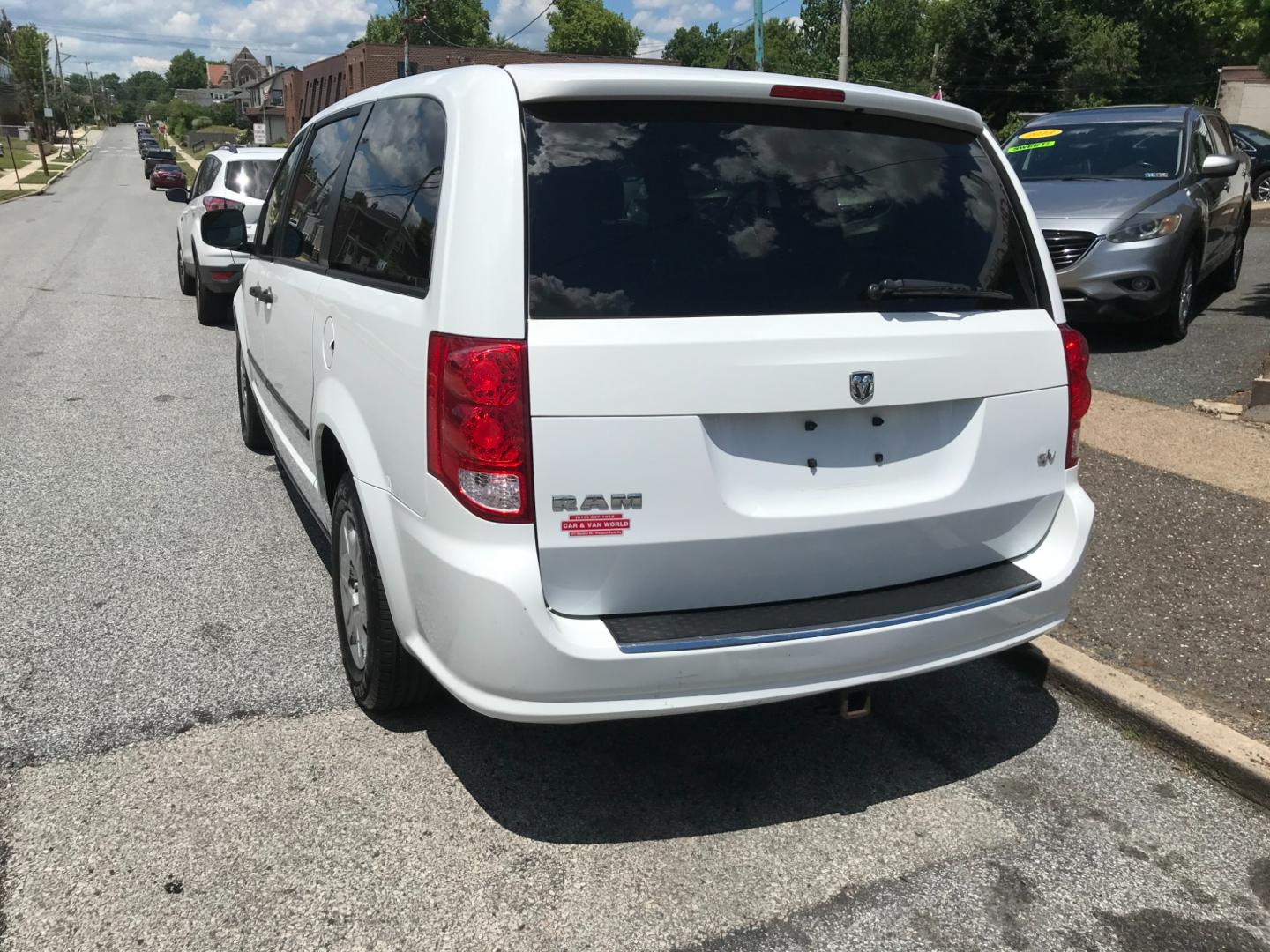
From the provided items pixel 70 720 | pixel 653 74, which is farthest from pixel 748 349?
pixel 70 720

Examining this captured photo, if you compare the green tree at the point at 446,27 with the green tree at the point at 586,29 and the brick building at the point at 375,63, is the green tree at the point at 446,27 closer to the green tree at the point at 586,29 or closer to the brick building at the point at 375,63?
the green tree at the point at 586,29

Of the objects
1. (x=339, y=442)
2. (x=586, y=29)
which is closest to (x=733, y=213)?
(x=339, y=442)

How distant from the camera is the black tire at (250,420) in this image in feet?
20.9

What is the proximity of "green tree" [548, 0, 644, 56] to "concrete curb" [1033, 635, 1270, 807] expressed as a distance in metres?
118

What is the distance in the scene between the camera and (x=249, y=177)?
1202 centimetres

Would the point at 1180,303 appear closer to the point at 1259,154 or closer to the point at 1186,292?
the point at 1186,292

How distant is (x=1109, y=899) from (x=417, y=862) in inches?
70.6

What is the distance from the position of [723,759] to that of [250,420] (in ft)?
13.5

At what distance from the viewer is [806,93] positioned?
2967 millimetres

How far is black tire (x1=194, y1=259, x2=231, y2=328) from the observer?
11453 millimetres

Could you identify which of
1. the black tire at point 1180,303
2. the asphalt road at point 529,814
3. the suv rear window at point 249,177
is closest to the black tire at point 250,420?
the asphalt road at point 529,814

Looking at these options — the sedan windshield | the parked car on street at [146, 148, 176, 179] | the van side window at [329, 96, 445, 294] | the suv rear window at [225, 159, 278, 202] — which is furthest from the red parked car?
the van side window at [329, 96, 445, 294]

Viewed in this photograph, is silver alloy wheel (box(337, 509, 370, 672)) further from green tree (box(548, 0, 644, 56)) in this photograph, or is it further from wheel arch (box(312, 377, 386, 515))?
green tree (box(548, 0, 644, 56))

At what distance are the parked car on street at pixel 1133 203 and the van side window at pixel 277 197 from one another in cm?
604
